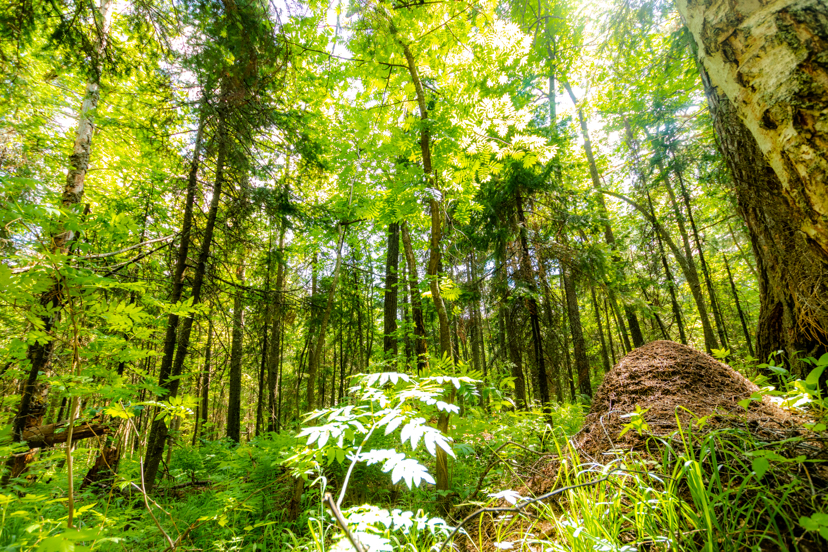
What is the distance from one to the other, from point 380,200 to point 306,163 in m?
2.93

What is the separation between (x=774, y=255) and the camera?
2.76 metres

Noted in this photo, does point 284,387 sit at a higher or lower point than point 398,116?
lower

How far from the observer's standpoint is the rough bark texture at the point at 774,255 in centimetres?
245

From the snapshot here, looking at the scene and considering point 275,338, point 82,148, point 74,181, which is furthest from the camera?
point 275,338

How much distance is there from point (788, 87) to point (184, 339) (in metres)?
7.22

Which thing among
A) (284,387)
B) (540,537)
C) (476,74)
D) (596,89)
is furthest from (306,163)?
(284,387)

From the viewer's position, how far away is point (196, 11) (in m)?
3.39

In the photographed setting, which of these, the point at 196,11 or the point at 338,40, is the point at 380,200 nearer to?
the point at 338,40

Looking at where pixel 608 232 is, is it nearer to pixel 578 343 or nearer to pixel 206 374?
pixel 578 343

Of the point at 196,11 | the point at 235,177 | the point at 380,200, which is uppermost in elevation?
the point at 196,11

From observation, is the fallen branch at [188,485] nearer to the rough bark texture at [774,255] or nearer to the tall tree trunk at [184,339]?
the tall tree trunk at [184,339]

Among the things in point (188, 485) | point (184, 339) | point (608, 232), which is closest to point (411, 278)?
point (184, 339)

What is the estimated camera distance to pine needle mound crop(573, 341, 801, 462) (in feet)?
6.62

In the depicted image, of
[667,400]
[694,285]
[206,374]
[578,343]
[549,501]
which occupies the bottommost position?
[549,501]
